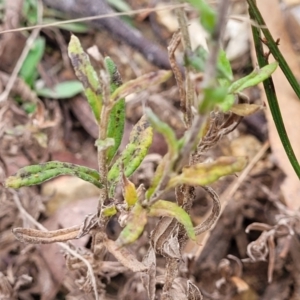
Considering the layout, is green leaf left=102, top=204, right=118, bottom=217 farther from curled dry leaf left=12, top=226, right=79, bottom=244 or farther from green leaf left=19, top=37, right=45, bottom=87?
green leaf left=19, top=37, right=45, bottom=87

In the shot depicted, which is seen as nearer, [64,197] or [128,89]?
[128,89]

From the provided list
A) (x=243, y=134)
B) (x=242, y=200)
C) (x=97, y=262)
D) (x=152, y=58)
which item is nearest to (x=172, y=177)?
(x=97, y=262)

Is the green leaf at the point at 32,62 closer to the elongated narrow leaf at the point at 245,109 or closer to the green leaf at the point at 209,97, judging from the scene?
the elongated narrow leaf at the point at 245,109

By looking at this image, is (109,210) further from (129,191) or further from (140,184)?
(140,184)

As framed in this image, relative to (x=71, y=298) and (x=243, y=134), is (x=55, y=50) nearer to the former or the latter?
(x=243, y=134)

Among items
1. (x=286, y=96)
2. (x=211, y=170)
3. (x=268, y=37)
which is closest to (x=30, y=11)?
(x=286, y=96)
